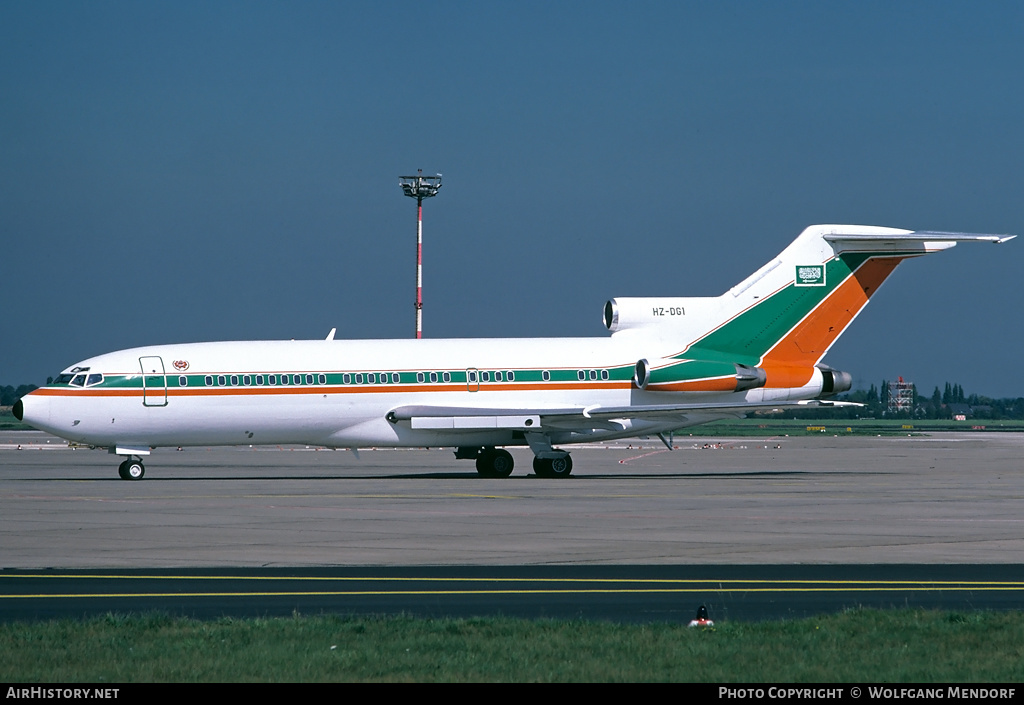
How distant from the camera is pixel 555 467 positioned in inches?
1597

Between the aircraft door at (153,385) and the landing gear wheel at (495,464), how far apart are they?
930 centimetres

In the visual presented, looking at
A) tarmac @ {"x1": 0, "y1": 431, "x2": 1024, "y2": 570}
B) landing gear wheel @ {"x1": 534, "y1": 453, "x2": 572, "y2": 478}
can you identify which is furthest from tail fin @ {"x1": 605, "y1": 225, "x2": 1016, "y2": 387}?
landing gear wheel @ {"x1": 534, "y1": 453, "x2": 572, "y2": 478}

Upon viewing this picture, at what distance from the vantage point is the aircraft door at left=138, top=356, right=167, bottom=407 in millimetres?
38125

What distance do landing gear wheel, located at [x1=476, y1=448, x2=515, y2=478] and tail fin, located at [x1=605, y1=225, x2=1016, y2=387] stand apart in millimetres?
5375

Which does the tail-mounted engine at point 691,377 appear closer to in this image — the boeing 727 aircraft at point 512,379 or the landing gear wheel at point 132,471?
the boeing 727 aircraft at point 512,379

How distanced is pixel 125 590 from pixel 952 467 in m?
35.8

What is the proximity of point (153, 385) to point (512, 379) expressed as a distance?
10027mm

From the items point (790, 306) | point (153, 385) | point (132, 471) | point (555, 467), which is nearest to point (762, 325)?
point (790, 306)

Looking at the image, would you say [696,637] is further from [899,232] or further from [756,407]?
[899,232]

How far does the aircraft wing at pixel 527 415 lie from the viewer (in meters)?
39.4

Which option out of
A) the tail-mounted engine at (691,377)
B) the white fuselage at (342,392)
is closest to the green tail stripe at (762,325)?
the tail-mounted engine at (691,377)

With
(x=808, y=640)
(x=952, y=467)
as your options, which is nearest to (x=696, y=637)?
(x=808, y=640)

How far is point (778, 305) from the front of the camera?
42.6 m

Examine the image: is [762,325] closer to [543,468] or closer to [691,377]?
[691,377]
